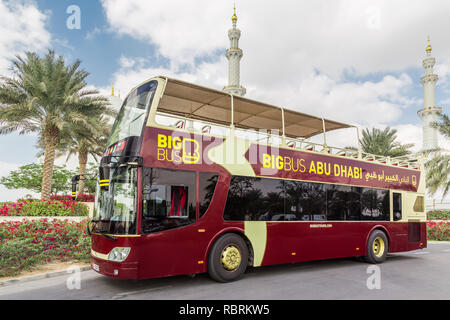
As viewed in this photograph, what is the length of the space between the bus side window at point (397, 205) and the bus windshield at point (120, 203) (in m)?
8.72

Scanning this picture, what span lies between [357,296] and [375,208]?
4806 millimetres

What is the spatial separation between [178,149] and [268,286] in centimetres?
345

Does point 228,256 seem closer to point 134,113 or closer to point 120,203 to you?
point 120,203

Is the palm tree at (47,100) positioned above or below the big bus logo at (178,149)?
above

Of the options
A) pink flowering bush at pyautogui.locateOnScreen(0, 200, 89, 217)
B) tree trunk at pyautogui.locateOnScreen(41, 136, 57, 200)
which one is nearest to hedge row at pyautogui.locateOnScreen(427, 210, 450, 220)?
pink flowering bush at pyautogui.locateOnScreen(0, 200, 89, 217)

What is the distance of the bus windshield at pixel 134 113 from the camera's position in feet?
21.5

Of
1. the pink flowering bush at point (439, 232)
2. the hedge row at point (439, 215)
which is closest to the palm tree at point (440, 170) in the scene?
the pink flowering bush at point (439, 232)

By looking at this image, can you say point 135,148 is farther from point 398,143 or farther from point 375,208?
point 398,143

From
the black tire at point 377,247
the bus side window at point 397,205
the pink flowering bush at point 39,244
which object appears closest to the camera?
the pink flowering bush at point 39,244

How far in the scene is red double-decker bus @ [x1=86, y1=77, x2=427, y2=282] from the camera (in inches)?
240

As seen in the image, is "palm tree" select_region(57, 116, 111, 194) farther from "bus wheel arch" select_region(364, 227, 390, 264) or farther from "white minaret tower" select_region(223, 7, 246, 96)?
"white minaret tower" select_region(223, 7, 246, 96)

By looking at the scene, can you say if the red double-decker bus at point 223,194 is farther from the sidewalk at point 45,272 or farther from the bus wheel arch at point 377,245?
the sidewalk at point 45,272

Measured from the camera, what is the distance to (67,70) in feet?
65.1

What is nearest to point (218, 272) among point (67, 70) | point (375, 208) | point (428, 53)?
point (375, 208)
